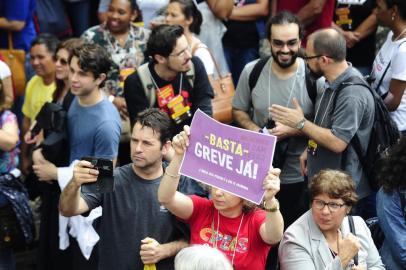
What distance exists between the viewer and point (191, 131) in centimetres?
430

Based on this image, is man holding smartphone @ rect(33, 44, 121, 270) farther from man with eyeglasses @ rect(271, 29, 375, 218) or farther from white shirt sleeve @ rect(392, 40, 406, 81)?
white shirt sleeve @ rect(392, 40, 406, 81)

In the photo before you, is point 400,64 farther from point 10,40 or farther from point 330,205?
point 10,40

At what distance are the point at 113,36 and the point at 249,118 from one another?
1.65m

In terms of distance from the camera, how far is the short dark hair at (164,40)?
19.5 ft

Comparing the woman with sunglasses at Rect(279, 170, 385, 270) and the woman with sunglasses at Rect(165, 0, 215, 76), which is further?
the woman with sunglasses at Rect(165, 0, 215, 76)

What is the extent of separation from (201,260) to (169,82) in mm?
2593

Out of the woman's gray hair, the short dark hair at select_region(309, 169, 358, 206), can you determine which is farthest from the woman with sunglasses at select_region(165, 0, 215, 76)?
the woman's gray hair

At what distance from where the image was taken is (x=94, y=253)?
18.2ft

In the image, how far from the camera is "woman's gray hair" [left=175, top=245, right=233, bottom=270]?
364 cm

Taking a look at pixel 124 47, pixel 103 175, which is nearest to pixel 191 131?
pixel 103 175

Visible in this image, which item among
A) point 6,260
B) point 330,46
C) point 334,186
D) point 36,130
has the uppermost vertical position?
point 330,46

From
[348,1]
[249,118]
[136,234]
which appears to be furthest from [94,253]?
[348,1]

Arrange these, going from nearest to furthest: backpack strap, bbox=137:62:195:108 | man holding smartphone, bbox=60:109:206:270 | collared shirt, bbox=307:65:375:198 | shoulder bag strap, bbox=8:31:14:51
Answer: man holding smartphone, bbox=60:109:206:270 < collared shirt, bbox=307:65:375:198 < backpack strap, bbox=137:62:195:108 < shoulder bag strap, bbox=8:31:14:51

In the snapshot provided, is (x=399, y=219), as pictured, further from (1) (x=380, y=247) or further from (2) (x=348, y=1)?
(2) (x=348, y=1)
